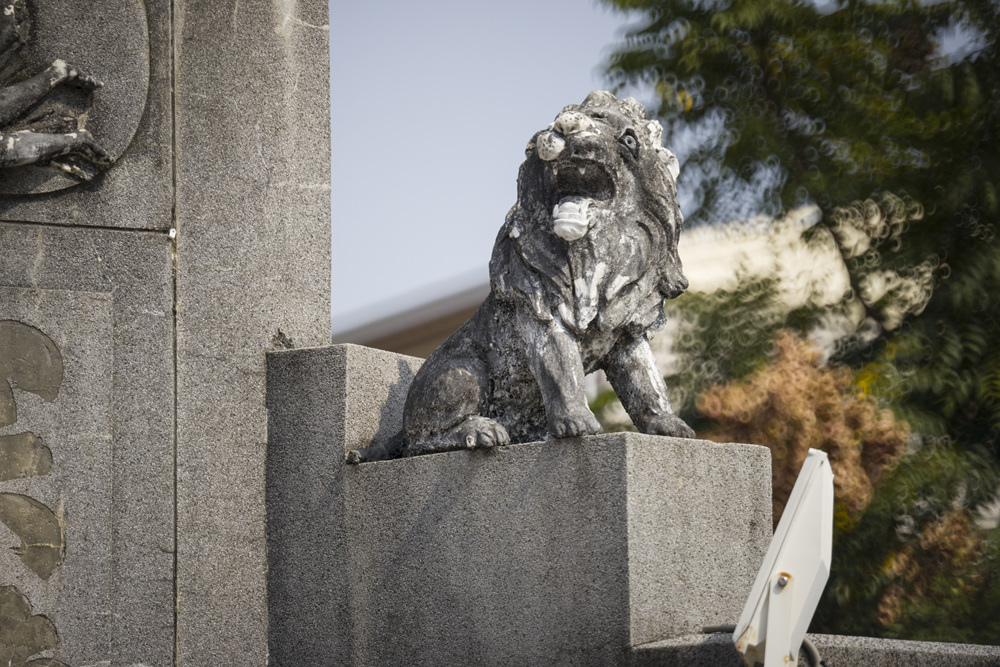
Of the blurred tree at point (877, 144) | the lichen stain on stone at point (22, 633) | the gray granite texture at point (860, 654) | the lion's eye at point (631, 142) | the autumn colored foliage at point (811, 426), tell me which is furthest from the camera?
the blurred tree at point (877, 144)

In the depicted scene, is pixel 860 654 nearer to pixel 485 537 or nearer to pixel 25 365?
pixel 485 537

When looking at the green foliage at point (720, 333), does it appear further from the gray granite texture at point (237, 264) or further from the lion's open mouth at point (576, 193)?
the lion's open mouth at point (576, 193)

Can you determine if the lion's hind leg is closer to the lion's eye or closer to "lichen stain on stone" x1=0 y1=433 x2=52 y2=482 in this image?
the lion's eye

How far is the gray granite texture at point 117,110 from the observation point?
4.94m

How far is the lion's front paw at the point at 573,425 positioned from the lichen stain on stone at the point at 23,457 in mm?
2235

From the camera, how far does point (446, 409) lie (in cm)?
450

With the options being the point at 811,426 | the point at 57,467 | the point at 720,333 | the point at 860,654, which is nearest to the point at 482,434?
the point at 860,654

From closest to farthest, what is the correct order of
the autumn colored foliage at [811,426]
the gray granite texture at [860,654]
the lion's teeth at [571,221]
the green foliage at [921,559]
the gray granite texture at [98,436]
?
the gray granite texture at [860,654], the lion's teeth at [571,221], the gray granite texture at [98,436], the green foliage at [921,559], the autumn colored foliage at [811,426]

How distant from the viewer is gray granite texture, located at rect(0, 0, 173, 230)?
4938 millimetres

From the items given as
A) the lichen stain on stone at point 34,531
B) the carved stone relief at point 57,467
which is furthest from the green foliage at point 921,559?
the lichen stain on stone at point 34,531

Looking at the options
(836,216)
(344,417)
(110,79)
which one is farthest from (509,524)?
(836,216)

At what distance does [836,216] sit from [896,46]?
1.69 metres

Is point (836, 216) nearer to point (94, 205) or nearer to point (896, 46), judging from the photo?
point (896, 46)

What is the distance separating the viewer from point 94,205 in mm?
4988
